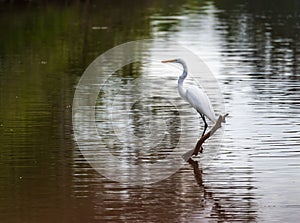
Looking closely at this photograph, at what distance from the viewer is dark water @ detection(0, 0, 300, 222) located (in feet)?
34.7

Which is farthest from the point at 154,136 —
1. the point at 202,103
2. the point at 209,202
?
the point at 209,202

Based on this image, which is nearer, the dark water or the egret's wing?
the dark water

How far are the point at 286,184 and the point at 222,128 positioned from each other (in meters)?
3.65

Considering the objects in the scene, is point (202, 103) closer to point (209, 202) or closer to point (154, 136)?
point (154, 136)

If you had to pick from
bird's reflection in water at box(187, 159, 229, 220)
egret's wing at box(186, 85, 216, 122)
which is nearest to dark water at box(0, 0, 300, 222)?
bird's reflection in water at box(187, 159, 229, 220)

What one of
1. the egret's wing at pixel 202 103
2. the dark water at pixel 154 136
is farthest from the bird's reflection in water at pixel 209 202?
the egret's wing at pixel 202 103

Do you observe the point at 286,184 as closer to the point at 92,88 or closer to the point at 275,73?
the point at 92,88

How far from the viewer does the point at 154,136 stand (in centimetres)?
1451

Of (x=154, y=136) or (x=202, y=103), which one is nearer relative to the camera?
(x=202, y=103)

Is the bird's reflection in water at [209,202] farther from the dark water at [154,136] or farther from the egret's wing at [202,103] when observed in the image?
A: the egret's wing at [202,103]

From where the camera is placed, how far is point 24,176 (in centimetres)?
1200

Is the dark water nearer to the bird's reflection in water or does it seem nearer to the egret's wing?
the bird's reflection in water

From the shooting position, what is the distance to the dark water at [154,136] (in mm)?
10586

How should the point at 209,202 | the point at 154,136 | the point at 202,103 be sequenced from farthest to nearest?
the point at 154,136 < the point at 202,103 < the point at 209,202
